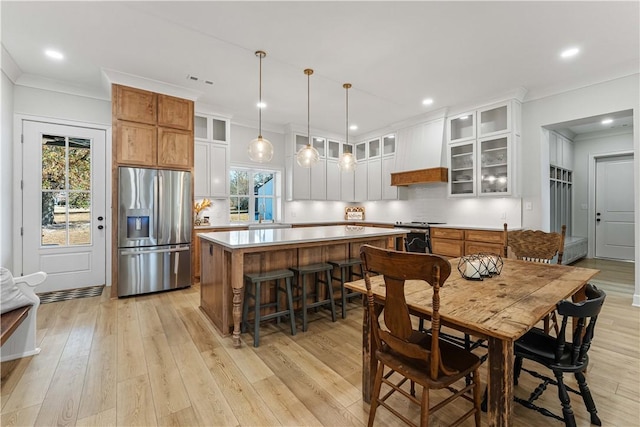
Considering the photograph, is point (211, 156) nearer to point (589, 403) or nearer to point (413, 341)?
point (413, 341)

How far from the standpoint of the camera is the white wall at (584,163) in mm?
6102

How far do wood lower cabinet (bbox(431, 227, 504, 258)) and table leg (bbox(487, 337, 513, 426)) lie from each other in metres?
3.62

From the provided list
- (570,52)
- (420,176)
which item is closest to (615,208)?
(420,176)

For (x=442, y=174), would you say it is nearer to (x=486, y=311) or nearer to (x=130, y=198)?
(x=486, y=311)

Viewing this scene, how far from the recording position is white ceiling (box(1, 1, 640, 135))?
2598 mm

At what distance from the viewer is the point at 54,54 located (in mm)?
3355

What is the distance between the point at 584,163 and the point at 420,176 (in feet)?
13.1

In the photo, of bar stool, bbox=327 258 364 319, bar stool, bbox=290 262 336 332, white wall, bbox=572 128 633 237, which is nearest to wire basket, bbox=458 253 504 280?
bar stool, bbox=327 258 364 319

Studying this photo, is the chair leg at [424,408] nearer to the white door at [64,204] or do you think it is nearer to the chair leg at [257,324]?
the chair leg at [257,324]

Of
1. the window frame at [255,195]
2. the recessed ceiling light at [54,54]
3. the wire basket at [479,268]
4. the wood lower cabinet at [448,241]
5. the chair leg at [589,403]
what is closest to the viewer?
the chair leg at [589,403]

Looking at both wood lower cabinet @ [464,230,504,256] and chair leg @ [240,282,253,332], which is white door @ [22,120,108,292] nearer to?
chair leg @ [240,282,253,332]

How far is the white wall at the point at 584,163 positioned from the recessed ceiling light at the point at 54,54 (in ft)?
30.4

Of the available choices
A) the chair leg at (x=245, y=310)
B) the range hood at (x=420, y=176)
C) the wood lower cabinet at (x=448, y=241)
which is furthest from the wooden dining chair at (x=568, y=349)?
the range hood at (x=420, y=176)

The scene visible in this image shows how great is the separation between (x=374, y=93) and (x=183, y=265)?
153 inches
